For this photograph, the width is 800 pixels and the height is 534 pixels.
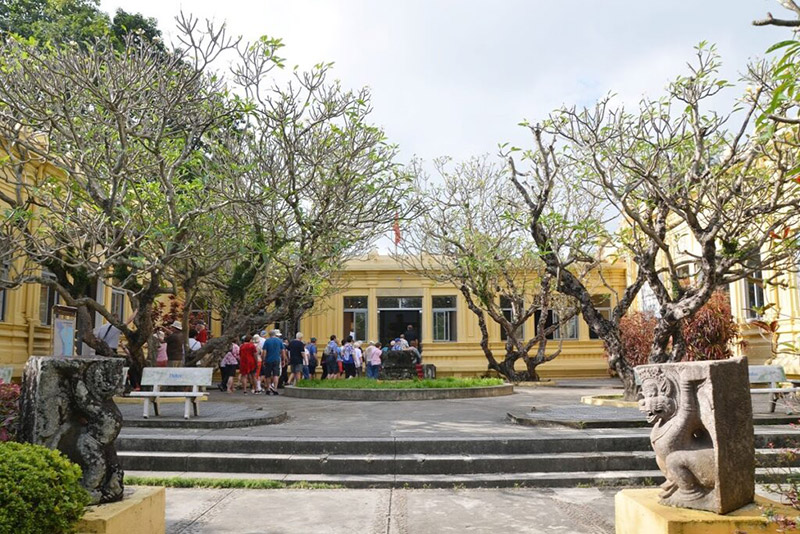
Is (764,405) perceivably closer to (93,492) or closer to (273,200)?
(273,200)

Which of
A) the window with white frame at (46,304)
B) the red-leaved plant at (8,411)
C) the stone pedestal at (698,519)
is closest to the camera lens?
the stone pedestal at (698,519)

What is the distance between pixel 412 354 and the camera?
17234 mm

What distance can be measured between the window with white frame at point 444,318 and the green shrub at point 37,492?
77.3ft

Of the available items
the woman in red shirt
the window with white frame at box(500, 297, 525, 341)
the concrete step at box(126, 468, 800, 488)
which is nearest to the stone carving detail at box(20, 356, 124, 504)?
the concrete step at box(126, 468, 800, 488)

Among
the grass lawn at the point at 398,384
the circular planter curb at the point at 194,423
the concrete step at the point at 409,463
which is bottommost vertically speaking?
the concrete step at the point at 409,463

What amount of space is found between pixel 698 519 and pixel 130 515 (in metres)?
3.48

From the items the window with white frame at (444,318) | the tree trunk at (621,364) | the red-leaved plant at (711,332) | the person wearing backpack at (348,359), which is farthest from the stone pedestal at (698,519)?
the window with white frame at (444,318)

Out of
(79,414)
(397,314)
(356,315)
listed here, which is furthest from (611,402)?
(356,315)

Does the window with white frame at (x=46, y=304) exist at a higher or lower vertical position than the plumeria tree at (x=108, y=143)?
lower

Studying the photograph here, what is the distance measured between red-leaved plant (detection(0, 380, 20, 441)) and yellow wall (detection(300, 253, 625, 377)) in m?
19.7

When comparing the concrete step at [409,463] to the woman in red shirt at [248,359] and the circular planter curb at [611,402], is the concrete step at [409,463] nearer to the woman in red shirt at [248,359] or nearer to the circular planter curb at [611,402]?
the circular planter curb at [611,402]

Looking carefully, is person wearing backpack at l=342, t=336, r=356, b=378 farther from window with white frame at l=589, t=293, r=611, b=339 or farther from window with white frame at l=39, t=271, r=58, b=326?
window with white frame at l=589, t=293, r=611, b=339

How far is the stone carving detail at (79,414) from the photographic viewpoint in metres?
4.06

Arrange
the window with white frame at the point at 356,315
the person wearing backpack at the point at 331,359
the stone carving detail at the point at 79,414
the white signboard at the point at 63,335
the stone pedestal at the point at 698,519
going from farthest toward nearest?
the window with white frame at the point at 356,315 < the person wearing backpack at the point at 331,359 < the white signboard at the point at 63,335 < the stone carving detail at the point at 79,414 < the stone pedestal at the point at 698,519
